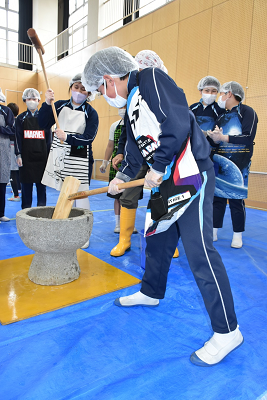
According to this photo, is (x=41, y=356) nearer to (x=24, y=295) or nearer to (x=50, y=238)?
(x=24, y=295)

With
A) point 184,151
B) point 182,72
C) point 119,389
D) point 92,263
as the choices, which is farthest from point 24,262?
point 182,72

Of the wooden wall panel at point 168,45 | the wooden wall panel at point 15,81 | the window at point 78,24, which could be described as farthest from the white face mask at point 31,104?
the wooden wall panel at point 15,81

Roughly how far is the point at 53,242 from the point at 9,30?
574 inches

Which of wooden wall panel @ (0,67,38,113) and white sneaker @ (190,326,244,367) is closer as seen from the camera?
white sneaker @ (190,326,244,367)

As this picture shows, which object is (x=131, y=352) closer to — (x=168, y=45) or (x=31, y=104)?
(x=31, y=104)

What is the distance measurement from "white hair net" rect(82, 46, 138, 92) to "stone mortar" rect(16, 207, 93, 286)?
2.99ft

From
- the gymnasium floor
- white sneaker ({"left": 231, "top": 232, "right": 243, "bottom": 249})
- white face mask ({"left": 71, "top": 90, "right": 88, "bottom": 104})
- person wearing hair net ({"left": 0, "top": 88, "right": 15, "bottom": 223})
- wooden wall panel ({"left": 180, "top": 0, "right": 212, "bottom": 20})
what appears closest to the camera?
the gymnasium floor

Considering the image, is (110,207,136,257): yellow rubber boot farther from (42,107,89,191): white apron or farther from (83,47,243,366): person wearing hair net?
(83,47,243,366): person wearing hair net

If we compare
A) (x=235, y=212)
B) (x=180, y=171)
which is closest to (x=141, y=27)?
(x=235, y=212)

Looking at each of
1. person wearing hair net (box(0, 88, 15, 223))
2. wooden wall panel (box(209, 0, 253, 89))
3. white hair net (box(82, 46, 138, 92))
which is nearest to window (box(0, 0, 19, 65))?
wooden wall panel (box(209, 0, 253, 89))

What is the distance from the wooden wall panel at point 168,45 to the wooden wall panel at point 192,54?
0.14 meters

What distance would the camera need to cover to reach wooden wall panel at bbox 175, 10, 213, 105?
6.36m

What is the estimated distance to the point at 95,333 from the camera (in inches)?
59.6

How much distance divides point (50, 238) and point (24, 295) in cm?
39
